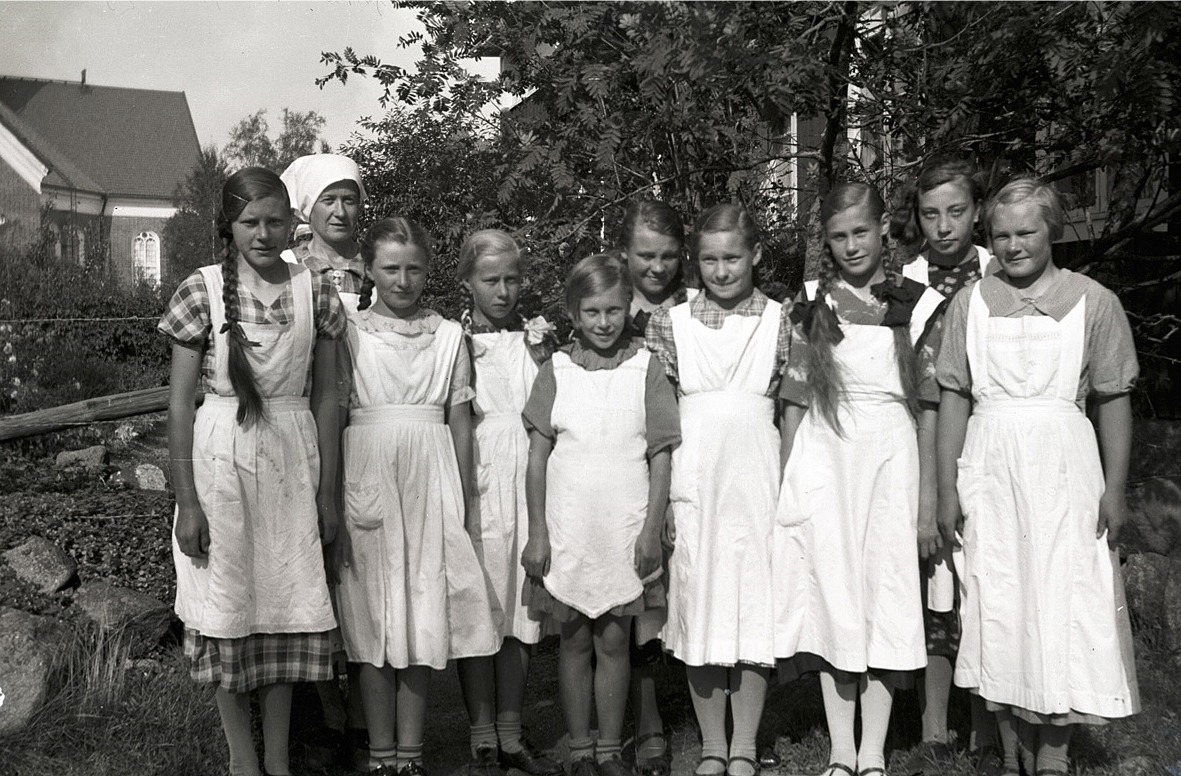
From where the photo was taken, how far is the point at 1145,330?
557 centimetres

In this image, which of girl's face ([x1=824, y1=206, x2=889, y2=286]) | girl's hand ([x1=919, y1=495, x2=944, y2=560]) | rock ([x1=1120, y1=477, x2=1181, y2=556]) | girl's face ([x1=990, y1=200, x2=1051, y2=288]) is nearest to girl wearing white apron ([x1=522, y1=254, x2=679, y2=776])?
girl's face ([x1=824, y1=206, x2=889, y2=286])

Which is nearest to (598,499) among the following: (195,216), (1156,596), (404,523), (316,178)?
(404,523)

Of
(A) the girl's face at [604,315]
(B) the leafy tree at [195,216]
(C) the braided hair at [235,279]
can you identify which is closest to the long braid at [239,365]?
(C) the braided hair at [235,279]

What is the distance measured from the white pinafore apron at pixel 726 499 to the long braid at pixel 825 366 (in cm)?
15

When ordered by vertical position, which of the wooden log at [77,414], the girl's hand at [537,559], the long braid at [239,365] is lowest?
the girl's hand at [537,559]

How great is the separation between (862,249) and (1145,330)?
272 centimetres

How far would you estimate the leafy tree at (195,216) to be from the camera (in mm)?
28891

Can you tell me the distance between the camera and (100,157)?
33688 mm

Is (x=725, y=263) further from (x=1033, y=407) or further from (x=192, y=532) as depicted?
(x=192, y=532)

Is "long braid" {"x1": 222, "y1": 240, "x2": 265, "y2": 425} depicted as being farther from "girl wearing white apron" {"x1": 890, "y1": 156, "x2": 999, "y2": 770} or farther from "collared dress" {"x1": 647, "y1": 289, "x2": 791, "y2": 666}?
"girl wearing white apron" {"x1": 890, "y1": 156, "x2": 999, "y2": 770}

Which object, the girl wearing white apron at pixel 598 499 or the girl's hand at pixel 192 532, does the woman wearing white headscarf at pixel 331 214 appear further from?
the girl's hand at pixel 192 532

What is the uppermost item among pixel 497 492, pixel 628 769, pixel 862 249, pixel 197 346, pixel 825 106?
pixel 825 106

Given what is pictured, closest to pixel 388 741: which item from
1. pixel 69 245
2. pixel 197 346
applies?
pixel 197 346

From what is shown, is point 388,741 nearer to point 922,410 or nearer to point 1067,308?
point 922,410
